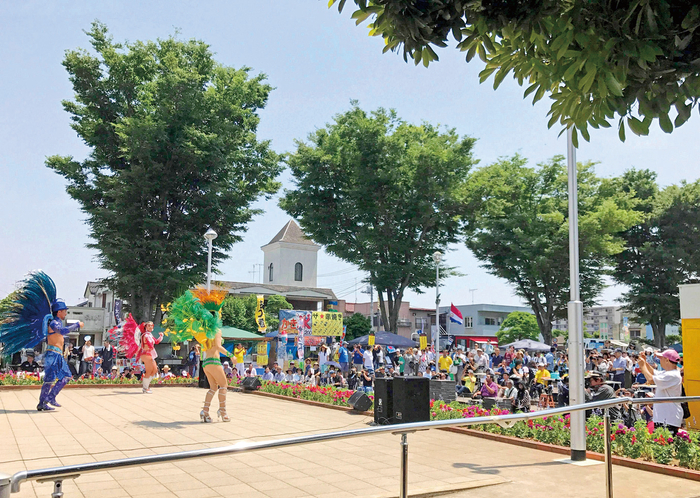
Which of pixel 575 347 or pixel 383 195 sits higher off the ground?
pixel 383 195

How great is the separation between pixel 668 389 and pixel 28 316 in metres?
13.0

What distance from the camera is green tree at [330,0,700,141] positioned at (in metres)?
3.42

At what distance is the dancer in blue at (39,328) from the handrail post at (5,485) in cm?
1228

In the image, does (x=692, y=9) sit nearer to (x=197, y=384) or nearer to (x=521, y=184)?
(x=197, y=384)

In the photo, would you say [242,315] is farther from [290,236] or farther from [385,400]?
[385,400]

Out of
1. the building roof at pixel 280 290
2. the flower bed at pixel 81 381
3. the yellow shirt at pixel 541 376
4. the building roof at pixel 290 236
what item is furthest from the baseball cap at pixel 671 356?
the building roof at pixel 290 236

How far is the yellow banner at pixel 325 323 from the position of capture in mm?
35156

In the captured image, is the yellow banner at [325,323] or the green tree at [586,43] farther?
the yellow banner at [325,323]

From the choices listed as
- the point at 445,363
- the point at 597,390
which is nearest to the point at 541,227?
the point at 445,363

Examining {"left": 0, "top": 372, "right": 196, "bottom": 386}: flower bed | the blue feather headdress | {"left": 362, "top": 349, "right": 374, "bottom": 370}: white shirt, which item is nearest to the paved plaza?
the blue feather headdress

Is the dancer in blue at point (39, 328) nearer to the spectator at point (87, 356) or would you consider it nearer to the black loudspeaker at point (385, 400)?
the black loudspeaker at point (385, 400)

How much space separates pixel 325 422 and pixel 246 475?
17.3 feet

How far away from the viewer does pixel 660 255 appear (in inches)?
1687

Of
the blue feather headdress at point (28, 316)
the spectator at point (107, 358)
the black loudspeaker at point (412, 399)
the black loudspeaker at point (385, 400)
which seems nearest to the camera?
the black loudspeaker at point (412, 399)
